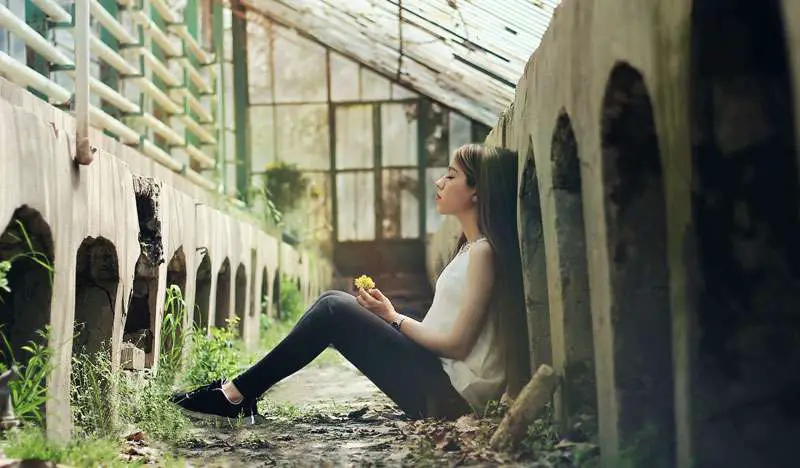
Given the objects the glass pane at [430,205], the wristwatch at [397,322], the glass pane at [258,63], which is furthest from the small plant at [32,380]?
the glass pane at [258,63]

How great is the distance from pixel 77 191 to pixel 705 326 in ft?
7.82

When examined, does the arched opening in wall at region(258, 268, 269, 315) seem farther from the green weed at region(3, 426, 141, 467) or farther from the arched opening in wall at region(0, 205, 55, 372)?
the green weed at region(3, 426, 141, 467)

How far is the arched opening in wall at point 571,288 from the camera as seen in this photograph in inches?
139

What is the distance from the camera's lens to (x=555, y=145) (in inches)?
144

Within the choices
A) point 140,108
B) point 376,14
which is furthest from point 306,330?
point 376,14

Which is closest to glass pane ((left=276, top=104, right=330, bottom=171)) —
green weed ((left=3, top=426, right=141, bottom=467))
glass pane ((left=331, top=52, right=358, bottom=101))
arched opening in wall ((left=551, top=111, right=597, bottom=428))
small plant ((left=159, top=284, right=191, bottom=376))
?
glass pane ((left=331, top=52, right=358, bottom=101))

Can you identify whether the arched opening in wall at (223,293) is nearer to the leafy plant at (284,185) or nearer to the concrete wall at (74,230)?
the concrete wall at (74,230)

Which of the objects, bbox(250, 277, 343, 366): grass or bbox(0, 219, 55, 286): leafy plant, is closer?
bbox(0, 219, 55, 286): leafy plant

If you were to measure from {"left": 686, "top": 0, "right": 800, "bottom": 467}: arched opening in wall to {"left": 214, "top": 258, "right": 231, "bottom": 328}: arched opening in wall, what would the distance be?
605 cm

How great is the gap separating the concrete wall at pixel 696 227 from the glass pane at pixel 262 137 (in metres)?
14.4

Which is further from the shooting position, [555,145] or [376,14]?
[376,14]

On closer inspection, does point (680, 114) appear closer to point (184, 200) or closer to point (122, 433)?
point (122, 433)

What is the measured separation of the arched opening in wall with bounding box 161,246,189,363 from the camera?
5.34m

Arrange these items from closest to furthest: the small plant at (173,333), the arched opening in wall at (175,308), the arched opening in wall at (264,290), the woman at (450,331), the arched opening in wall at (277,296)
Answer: the woman at (450,331) → the small plant at (173,333) → the arched opening in wall at (175,308) → the arched opening in wall at (264,290) → the arched opening in wall at (277,296)
